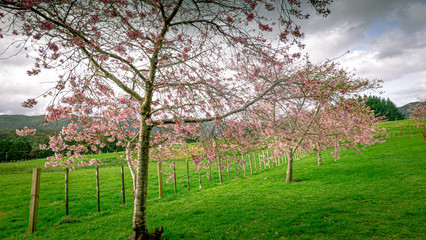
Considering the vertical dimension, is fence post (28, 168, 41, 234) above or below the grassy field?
above

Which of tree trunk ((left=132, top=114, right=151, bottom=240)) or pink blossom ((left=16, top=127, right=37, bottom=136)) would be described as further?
tree trunk ((left=132, top=114, right=151, bottom=240))

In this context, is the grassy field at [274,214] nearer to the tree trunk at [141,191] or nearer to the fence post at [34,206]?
the fence post at [34,206]

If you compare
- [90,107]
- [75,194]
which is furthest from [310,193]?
[75,194]

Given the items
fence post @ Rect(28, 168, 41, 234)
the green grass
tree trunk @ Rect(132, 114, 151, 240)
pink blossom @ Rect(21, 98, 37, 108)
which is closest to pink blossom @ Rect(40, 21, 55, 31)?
pink blossom @ Rect(21, 98, 37, 108)

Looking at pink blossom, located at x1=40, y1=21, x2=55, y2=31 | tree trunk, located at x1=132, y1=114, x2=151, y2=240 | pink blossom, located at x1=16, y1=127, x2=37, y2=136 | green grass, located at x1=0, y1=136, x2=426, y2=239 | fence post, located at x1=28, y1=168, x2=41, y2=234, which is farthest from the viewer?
fence post, located at x1=28, y1=168, x2=41, y2=234

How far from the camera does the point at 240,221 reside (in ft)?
22.7

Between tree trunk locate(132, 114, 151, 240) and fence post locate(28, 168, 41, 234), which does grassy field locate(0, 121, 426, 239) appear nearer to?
fence post locate(28, 168, 41, 234)

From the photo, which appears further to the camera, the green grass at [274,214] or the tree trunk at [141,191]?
the green grass at [274,214]

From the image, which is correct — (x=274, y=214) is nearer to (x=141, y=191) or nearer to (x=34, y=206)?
(x=141, y=191)

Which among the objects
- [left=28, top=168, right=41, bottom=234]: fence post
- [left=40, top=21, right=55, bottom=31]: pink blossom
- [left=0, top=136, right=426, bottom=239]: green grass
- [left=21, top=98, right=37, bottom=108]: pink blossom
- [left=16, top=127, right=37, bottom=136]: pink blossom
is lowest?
[left=0, top=136, right=426, bottom=239]: green grass

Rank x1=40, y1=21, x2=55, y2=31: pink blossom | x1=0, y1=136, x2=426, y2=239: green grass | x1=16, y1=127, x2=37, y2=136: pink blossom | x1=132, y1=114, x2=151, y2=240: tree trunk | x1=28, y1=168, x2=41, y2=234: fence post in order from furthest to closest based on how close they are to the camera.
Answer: x1=28, y1=168, x2=41, y2=234: fence post
x1=0, y1=136, x2=426, y2=239: green grass
x1=132, y1=114, x2=151, y2=240: tree trunk
x1=16, y1=127, x2=37, y2=136: pink blossom
x1=40, y1=21, x2=55, y2=31: pink blossom

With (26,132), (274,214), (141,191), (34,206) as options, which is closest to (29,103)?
(26,132)

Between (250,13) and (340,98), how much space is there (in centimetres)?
352

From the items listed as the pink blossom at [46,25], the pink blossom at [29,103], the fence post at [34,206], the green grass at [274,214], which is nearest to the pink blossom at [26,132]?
the pink blossom at [29,103]
